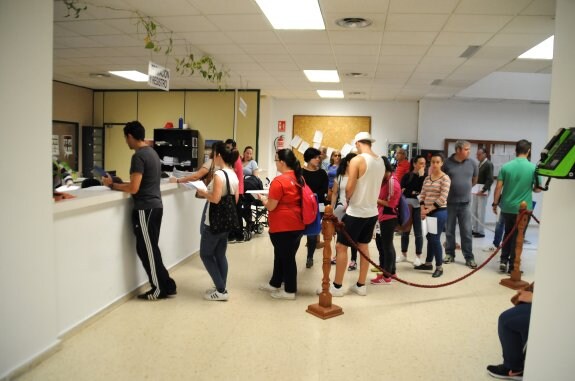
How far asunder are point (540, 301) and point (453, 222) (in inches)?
143

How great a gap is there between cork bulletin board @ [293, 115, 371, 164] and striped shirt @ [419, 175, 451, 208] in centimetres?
577

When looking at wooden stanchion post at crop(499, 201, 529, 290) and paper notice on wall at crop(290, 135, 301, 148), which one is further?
paper notice on wall at crop(290, 135, 301, 148)

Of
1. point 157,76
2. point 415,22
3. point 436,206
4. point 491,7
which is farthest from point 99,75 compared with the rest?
point 491,7

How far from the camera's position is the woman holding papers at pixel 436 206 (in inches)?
200

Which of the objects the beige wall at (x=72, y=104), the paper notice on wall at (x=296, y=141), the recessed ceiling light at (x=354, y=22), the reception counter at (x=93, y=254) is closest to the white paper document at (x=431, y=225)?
the recessed ceiling light at (x=354, y=22)

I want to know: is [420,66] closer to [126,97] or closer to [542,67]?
[542,67]

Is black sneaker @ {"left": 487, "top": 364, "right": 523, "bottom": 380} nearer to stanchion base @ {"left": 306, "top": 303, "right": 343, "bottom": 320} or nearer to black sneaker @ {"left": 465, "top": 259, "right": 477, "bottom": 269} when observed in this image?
stanchion base @ {"left": 306, "top": 303, "right": 343, "bottom": 320}

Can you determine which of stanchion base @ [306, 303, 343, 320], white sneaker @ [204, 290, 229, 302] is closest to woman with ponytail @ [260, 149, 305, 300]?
stanchion base @ [306, 303, 343, 320]

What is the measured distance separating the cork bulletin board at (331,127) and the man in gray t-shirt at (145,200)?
7273 mm

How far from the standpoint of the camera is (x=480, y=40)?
5086 mm

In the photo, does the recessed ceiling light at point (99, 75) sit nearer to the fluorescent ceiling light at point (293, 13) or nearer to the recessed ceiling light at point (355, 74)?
the recessed ceiling light at point (355, 74)

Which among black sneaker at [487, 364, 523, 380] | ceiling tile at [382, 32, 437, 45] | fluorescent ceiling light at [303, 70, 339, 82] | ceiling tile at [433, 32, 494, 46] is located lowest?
black sneaker at [487, 364, 523, 380]

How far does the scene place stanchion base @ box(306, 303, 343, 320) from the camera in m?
3.73

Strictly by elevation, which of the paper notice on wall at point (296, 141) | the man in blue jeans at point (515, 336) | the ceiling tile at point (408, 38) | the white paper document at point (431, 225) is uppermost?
the ceiling tile at point (408, 38)
